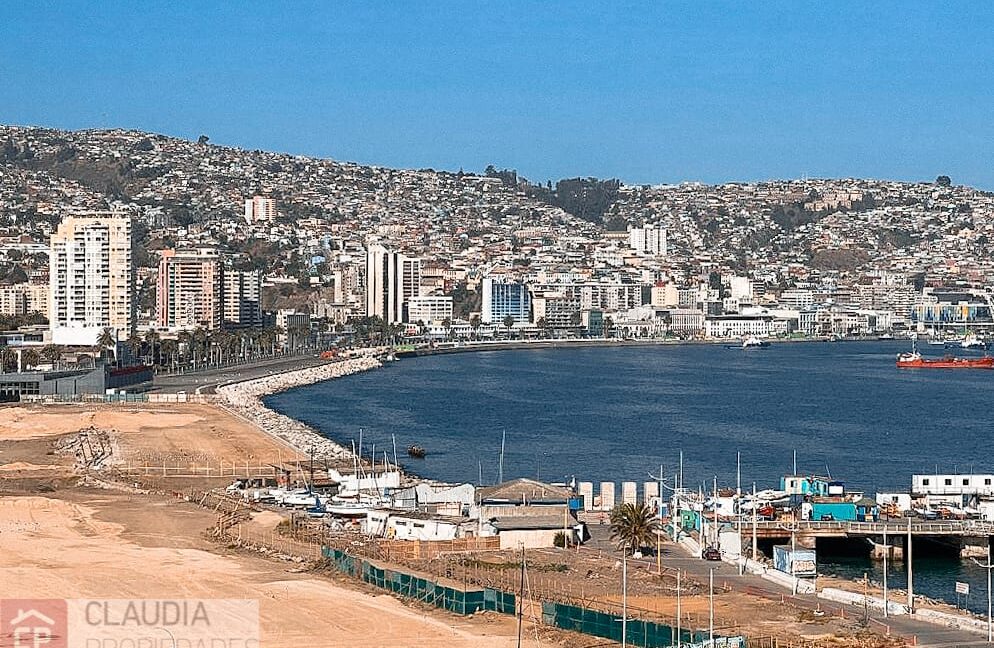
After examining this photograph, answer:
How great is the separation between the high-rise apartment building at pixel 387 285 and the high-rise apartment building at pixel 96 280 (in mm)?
46546

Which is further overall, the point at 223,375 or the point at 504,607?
the point at 223,375

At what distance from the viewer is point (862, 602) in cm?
1967

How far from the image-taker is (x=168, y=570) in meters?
21.4

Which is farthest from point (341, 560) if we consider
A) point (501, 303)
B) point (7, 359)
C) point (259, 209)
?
point (259, 209)

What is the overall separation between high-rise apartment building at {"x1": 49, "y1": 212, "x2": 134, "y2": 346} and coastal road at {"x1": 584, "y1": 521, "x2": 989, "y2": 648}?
A: 49.9 metres

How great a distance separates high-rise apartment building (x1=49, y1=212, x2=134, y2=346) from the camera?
→ 7262 centimetres

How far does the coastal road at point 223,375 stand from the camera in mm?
59672

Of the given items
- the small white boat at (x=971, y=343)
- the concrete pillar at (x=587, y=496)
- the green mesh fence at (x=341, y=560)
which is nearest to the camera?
the green mesh fence at (x=341, y=560)

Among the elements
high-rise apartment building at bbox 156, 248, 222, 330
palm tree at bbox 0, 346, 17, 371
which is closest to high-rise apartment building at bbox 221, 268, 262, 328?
high-rise apartment building at bbox 156, 248, 222, 330

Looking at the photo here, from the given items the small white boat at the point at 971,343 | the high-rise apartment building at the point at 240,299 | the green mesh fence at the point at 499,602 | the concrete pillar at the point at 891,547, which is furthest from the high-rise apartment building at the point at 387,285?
the green mesh fence at the point at 499,602

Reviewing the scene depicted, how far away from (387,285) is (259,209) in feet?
136

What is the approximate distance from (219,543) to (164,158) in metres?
157

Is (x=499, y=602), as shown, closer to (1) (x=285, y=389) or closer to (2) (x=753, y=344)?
(1) (x=285, y=389)

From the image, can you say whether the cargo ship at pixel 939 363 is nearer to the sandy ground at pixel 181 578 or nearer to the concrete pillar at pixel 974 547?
the concrete pillar at pixel 974 547
